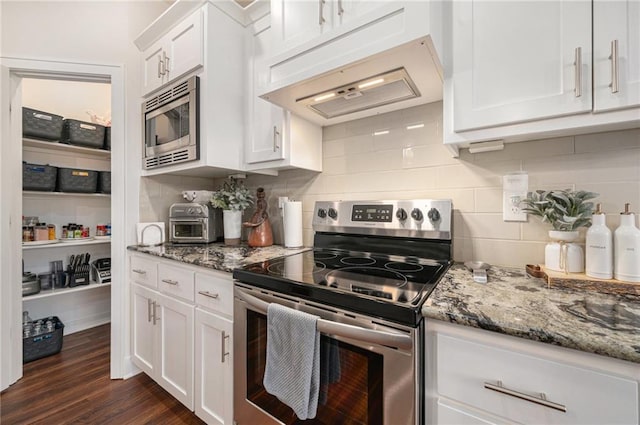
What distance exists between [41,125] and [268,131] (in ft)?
6.99

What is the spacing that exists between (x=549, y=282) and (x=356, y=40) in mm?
1123

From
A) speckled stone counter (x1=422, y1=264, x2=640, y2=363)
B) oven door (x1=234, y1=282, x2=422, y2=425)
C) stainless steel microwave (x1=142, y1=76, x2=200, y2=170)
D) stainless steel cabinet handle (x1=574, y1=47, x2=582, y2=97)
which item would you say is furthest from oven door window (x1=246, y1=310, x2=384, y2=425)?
stainless steel microwave (x1=142, y1=76, x2=200, y2=170)

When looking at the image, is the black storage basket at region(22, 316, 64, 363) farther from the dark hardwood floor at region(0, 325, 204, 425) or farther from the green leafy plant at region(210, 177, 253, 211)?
the green leafy plant at region(210, 177, 253, 211)

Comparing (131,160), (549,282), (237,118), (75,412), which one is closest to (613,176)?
(549,282)

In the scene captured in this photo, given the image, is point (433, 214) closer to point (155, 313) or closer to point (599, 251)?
point (599, 251)

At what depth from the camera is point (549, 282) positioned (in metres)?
0.91

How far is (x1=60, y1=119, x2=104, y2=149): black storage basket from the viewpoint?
7.89ft

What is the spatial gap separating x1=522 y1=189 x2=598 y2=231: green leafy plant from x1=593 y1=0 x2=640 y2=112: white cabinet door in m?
0.30

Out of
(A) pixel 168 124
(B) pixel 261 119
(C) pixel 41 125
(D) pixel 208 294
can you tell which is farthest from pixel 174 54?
(D) pixel 208 294

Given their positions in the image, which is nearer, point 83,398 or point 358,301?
point 358,301

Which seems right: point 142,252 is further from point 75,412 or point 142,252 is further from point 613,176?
point 613,176

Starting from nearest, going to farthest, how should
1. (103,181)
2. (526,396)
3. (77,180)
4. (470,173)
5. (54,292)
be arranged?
1. (526,396)
2. (470,173)
3. (54,292)
4. (77,180)
5. (103,181)

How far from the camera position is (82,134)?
244 cm

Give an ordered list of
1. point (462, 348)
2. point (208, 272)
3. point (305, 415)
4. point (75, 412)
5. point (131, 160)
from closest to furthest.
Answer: point (462, 348) → point (305, 415) → point (208, 272) → point (75, 412) → point (131, 160)
